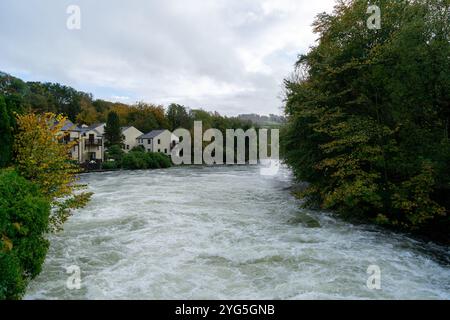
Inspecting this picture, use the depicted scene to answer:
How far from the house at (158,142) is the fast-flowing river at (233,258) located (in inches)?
1729

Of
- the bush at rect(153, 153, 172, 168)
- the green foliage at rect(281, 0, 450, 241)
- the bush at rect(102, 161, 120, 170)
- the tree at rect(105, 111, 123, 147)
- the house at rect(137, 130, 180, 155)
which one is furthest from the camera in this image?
the house at rect(137, 130, 180, 155)

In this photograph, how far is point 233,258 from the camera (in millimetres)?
7852

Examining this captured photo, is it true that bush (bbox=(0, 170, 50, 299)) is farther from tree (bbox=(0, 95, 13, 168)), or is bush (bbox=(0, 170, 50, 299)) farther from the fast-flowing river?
tree (bbox=(0, 95, 13, 168))

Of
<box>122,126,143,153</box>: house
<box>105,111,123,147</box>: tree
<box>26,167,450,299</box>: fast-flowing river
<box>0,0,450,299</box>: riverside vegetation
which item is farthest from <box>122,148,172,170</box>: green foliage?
<box>26,167,450,299</box>: fast-flowing river

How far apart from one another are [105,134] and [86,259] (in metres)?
45.1

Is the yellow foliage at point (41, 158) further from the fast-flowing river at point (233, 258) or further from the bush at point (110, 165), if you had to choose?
the bush at point (110, 165)

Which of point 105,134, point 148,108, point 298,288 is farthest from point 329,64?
point 148,108

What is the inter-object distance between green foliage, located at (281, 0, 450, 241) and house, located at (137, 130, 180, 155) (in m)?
45.3

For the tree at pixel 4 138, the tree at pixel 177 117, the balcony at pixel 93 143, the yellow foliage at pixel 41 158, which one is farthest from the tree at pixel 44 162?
the tree at pixel 177 117

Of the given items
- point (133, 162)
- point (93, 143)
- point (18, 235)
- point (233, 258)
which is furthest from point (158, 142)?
point (18, 235)

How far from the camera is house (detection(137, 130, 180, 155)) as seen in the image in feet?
185

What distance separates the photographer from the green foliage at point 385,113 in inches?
342

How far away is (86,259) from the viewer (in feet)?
25.5

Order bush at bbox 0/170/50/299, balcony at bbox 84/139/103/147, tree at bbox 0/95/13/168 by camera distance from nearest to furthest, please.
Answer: bush at bbox 0/170/50/299
tree at bbox 0/95/13/168
balcony at bbox 84/139/103/147
